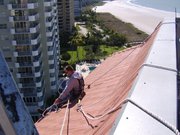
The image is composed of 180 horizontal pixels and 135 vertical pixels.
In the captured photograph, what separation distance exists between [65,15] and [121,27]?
55.5 feet

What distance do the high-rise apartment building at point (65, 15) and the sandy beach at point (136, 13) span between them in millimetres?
16459

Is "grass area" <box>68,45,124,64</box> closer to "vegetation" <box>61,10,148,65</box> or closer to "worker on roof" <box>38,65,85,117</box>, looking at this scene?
"vegetation" <box>61,10,148,65</box>

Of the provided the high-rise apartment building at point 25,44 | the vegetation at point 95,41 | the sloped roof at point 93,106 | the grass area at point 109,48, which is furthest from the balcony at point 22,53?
the grass area at point 109,48

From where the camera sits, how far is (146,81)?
134 inches

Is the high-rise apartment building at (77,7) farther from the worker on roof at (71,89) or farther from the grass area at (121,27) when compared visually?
the worker on roof at (71,89)

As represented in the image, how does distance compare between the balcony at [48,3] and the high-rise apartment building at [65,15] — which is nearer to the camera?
the balcony at [48,3]

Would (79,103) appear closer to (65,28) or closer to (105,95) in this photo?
(105,95)

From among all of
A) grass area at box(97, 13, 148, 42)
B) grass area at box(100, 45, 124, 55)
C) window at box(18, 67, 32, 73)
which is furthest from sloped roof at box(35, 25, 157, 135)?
grass area at box(97, 13, 148, 42)

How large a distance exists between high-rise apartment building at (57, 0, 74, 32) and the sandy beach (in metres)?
16.5

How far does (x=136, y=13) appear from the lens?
310 feet

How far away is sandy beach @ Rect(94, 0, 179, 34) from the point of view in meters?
78.9

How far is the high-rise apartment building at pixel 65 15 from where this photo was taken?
6512 cm

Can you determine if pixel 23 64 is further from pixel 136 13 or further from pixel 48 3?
pixel 136 13

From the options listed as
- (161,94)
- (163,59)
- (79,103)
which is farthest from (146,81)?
(79,103)
